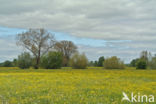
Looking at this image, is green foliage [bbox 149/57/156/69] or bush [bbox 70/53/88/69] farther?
green foliage [bbox 149/57/156/69]

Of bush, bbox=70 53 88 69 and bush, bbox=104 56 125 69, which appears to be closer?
bush, bbox=70 53 88 69

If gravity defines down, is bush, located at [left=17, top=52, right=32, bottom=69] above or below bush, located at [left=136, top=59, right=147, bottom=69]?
above

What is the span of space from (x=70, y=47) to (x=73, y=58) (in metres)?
15.9

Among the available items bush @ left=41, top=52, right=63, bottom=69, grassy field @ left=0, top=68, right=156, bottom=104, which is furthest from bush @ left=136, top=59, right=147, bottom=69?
grassy field @ left=0, top=68, right=156, bottom=104

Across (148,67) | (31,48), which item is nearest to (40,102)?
(31,48)

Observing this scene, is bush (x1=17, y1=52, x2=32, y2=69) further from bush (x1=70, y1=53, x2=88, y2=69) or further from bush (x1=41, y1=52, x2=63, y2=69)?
bush (x1=70, y1=53, x2=88, y2=69)

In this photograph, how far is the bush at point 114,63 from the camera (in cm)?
7438

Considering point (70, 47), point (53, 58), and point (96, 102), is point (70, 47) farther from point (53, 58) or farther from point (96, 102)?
point (96, 102)

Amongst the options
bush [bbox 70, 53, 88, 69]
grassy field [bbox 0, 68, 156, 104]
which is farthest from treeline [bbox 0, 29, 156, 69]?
grassy field [bbox 0, 68, 156, 104]

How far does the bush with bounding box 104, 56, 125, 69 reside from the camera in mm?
74375

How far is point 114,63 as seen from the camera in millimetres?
74500

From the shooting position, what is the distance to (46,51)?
64.4 metres

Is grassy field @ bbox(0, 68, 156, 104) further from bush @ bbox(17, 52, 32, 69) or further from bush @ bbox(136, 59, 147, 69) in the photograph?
bush @ bbox(136, 59, 147, 69)

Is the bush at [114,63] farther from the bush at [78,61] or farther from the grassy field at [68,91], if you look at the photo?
the grassy field at [68,91]
